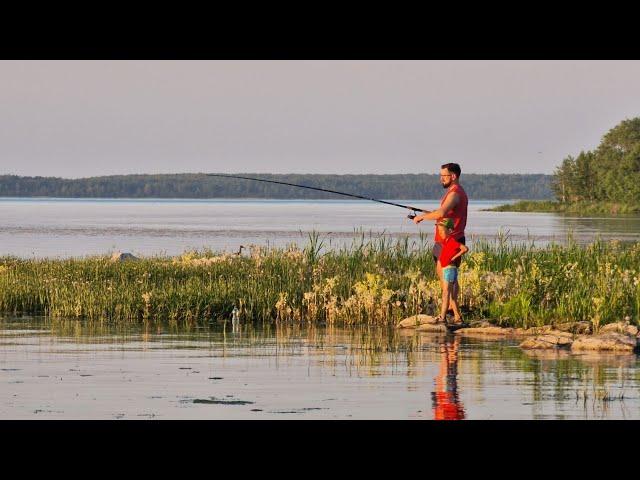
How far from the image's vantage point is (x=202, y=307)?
18.3 meters

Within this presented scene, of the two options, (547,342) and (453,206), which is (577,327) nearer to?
(547,342)

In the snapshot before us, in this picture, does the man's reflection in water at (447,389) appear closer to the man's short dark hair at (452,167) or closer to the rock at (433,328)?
the rock at (433,328)

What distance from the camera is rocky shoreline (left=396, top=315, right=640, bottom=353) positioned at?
14.4 metres

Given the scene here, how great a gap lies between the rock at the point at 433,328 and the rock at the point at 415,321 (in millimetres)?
119

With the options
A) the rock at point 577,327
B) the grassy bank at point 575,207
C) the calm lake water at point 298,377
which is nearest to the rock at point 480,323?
the calm lake water at point 298,377

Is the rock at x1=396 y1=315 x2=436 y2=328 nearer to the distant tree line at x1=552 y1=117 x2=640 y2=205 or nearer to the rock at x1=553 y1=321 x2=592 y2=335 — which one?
the rock at x1=553 y1=321 x2=592 y2=335

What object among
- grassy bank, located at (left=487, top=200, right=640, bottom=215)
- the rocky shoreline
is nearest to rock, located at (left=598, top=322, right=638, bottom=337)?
the rocky shoreline

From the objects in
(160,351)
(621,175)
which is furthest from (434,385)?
(621,175)

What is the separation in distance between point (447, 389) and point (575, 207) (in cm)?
12384

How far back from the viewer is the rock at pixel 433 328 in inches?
639

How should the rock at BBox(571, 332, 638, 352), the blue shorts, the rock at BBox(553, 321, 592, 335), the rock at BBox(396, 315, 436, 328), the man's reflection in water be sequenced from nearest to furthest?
the man's reflection in water → the rock at BBox(571, 332, 638, 352) → the rock at BBox(553, 321, 592, 335) → the blue shorts → the rock at BBox(396, 315, 436, 328)

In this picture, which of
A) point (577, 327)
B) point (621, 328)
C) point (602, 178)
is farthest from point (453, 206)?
point (602, 178)
